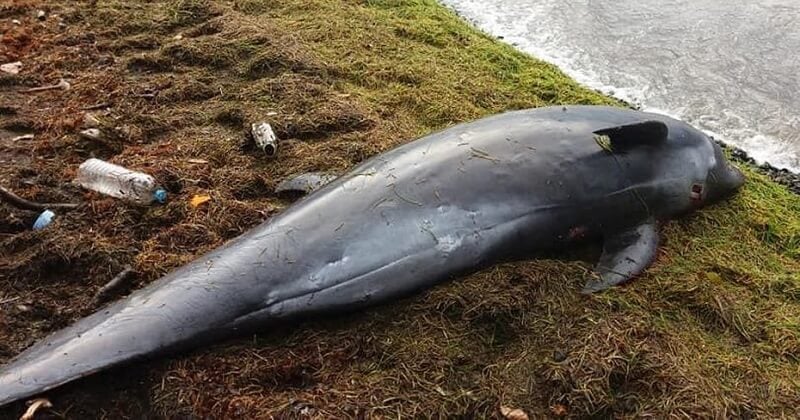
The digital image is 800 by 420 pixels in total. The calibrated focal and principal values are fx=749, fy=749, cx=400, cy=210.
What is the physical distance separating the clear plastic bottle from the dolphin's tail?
127 cm

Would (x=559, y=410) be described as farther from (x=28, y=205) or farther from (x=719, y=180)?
(x=28, y=205)

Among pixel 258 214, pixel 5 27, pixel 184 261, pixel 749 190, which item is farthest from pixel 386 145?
pixel 5 27

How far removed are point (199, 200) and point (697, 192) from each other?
323 centimetres

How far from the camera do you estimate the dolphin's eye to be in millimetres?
4887

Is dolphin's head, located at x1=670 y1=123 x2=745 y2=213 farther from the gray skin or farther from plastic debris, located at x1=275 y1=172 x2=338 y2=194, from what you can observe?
plastic debris, located at x1=275 y1=172 x2=338 y2=194

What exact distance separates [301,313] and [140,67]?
4.20m

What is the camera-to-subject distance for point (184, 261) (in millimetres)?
4160

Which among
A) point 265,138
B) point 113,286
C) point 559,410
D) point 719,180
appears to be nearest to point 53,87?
point 265,138

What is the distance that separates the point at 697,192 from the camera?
193 inches

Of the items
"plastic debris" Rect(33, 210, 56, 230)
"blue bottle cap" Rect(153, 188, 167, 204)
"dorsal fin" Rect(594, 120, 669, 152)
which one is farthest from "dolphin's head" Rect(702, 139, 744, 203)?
"plastic debris" Rect(33, 210, 56, 230)

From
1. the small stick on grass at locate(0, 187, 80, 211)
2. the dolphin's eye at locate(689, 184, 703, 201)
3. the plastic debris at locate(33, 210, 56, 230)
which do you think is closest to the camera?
the plastic debris at locate(33, 210, 56, 230)

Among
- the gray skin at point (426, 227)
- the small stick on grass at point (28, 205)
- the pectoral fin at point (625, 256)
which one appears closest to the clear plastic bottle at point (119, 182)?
the small stick on grass at point (28, 205)

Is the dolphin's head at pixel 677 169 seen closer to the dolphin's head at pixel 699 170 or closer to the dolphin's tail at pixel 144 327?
the dolphin's head at pixel 699 170

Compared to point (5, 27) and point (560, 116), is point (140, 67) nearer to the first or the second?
point (5, 27)
